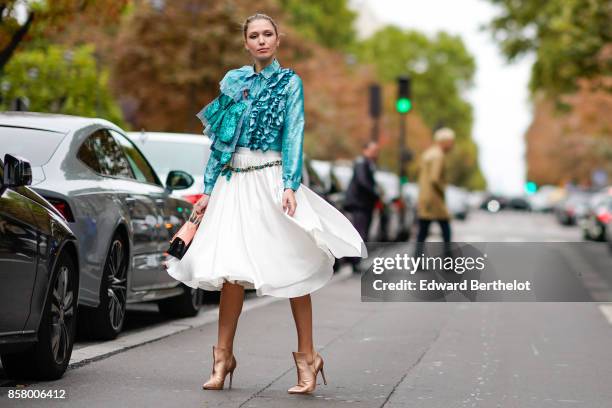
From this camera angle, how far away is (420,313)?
12.4m

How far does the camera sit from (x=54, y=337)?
22.9ft

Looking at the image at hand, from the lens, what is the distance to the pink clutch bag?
6.63 meters

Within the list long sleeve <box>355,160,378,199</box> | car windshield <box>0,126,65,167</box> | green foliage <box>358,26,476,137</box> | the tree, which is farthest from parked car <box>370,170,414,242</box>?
green foliage <box>358,26,476,137</box>

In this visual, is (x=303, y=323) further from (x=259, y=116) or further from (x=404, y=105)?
(x=404, y=105)

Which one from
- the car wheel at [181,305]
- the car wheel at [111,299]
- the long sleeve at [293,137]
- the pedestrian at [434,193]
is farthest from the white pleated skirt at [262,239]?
the pedestrian at [434,193]

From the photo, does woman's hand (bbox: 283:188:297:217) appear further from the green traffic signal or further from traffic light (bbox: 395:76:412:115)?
the green traffic signal

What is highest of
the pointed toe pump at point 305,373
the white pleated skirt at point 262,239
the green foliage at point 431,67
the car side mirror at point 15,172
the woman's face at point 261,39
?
the green foliage at point 431,67

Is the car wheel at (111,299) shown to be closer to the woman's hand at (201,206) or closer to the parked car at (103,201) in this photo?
the parked car at (103,201)

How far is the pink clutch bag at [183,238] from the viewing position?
21.8ft

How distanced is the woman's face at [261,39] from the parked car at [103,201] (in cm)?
171

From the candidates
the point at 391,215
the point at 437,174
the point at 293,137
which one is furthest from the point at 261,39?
the point at 391,215

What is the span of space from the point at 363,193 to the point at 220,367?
40.9 feet

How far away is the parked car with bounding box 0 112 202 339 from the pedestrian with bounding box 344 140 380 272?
8.36 metres

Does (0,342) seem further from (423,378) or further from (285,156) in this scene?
(423,378)
